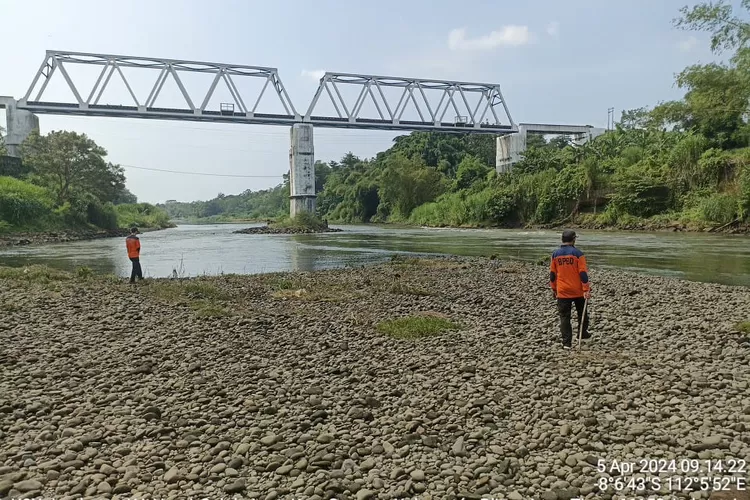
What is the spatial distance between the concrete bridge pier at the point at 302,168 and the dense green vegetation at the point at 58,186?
21935mm

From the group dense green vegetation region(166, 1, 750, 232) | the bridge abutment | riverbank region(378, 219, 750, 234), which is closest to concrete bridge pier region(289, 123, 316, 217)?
dense green vegetation region(166, 1, 750, 232)

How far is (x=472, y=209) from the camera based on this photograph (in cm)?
6569

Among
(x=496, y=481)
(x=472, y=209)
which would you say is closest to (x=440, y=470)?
(x=496, y=481)

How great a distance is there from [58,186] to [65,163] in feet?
8.26

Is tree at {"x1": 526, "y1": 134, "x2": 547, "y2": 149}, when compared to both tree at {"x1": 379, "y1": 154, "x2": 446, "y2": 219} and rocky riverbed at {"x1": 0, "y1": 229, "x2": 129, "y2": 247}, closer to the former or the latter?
tree at {"x1": 379, "y1": 154, "x2": 446, "y2": 219}

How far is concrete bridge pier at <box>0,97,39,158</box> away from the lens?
A: 192 feet

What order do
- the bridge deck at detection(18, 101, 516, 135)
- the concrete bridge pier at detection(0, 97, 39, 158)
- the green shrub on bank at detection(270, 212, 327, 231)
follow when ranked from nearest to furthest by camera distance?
the concrete bridge pier at detection(0, 97, 39, 158)
the bridge deck at detection(18, 101, 516, 135)
the green shrub on bank at detection(270, 212, 327, 231)

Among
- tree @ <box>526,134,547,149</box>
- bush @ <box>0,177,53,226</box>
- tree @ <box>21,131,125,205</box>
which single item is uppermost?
tree @ <box>526,134,547,149</box>

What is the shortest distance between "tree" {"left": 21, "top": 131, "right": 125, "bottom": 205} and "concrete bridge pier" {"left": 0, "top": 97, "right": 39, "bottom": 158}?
3.34 meters

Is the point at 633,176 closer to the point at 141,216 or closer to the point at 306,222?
the point at 306,222

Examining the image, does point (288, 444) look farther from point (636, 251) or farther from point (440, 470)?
point (636, 251)

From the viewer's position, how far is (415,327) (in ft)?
30.4

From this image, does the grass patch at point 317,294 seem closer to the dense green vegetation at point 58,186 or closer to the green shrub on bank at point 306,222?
the dense green vegetation at point 58,186

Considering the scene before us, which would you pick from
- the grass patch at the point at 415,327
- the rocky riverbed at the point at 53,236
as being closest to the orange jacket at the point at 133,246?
the grass patch at the point at 415,327
